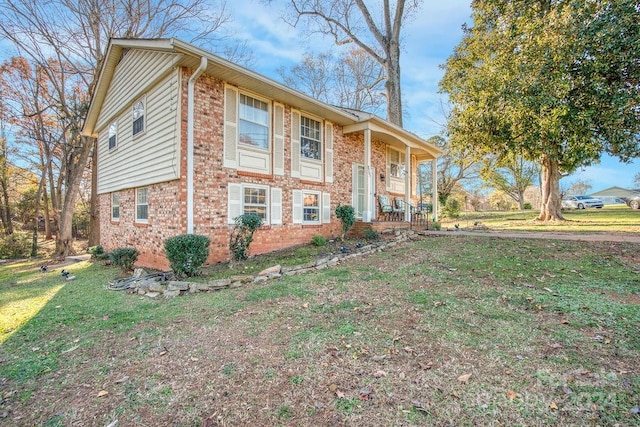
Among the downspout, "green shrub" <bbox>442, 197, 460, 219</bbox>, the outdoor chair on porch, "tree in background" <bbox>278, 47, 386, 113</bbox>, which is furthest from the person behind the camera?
"tree in background" <bbox>278, 47, 386, 113</bbox>

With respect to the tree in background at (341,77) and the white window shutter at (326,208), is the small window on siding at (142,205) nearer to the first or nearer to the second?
the white window shutter at (326,208)

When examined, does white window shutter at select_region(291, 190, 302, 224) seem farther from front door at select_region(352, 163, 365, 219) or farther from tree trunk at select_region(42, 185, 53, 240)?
tree trunk at select_region(42, 185, 53, 240)

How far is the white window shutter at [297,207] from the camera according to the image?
9438 mm

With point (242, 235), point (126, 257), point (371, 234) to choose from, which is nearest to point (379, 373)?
point (242, 235)

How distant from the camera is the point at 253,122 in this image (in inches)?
334

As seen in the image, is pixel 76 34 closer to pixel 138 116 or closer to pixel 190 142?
pixel 138 116

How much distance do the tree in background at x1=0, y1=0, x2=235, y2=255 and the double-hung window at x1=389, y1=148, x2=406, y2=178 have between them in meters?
10.5

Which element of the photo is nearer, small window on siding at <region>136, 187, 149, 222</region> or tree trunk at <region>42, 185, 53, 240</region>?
small window on siding at <region>136, 187, 149, 222</region>

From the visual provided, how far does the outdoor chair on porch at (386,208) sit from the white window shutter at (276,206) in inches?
199

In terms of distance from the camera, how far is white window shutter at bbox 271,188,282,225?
8799 mm

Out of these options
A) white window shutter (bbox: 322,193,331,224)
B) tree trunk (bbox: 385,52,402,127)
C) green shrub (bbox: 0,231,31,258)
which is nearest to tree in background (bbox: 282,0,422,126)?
tree trunk (bbox: 385,52,402,127)

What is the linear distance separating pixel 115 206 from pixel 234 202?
623 cm

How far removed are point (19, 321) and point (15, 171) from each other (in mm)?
21384

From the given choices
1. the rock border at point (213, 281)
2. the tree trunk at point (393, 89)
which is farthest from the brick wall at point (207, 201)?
the tree trunk at point (393, 89)
